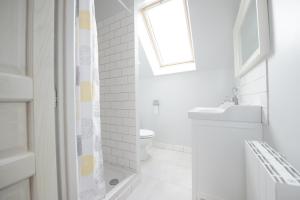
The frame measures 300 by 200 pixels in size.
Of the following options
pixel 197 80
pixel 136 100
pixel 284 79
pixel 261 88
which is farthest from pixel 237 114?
pixel 197 80

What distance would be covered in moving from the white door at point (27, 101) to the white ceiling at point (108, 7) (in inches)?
55.7

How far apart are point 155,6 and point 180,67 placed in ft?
3.72

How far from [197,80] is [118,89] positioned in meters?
1.48

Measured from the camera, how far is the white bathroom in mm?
506

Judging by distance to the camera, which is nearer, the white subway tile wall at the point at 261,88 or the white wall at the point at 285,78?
the white wall at the point at 285,78

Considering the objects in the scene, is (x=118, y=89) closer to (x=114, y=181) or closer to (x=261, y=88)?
(x=114, y=181)

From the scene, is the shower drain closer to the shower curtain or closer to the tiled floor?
the tiled floor

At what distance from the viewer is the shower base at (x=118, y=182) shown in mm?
1392

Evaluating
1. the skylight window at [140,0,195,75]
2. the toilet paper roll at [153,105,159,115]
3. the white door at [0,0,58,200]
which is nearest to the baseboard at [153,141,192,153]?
the toilet paper roll at [153,105,159,115]

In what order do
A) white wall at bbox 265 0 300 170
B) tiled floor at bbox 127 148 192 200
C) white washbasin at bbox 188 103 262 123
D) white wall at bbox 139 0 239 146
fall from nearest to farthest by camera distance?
white wall at bbox 265 0 300 170
white washbasin at bbox 188 103 262 123
tiled floor at bbox 127 148 192 200
white wall at bbox 139 0 239 146

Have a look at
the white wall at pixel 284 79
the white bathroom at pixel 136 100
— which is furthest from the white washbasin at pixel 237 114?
the white wall at pixel 284 79

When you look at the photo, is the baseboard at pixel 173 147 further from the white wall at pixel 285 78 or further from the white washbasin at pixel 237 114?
the white wall at pixel 285 78

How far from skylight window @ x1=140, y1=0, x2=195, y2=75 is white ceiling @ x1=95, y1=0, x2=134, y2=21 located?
0.73 meters

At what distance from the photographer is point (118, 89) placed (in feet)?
6.11
